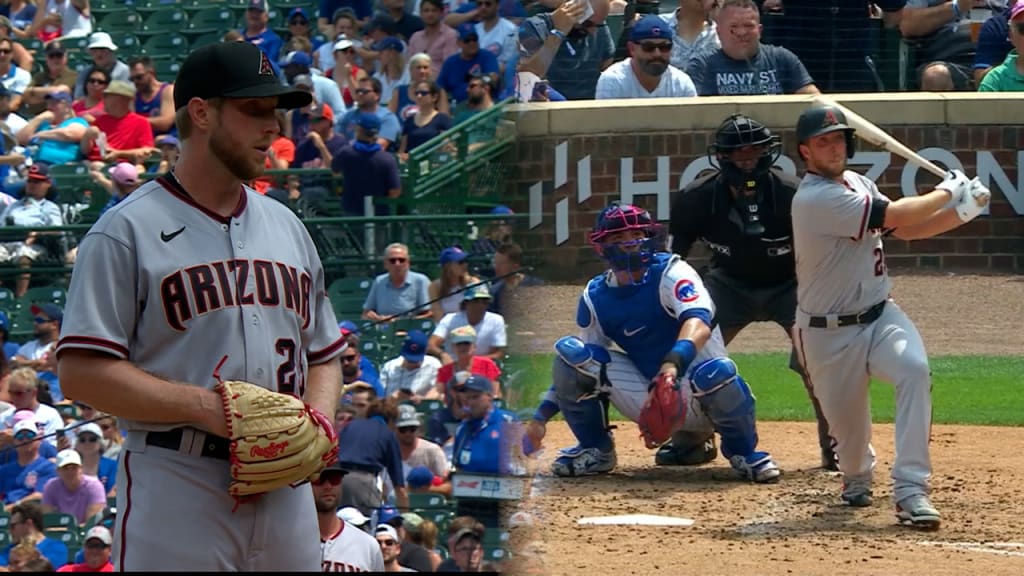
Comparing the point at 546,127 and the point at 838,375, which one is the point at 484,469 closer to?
the point at 838,375

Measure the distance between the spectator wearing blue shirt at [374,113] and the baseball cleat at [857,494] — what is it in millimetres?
4433

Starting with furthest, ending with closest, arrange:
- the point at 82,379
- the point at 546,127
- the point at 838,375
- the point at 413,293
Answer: the point at 546,127 → the point at 413,293 → the point at 838,375 → the point at 82,379

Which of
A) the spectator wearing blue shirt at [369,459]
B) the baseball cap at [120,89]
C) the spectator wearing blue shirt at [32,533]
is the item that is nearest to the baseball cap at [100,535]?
the spectator wearing blue shirt at [32,533]

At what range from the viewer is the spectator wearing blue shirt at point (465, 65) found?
10414 millimetres

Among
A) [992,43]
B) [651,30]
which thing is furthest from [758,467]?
[992,43]

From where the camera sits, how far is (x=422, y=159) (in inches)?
376

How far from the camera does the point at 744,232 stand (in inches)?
277

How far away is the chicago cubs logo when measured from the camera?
648cm

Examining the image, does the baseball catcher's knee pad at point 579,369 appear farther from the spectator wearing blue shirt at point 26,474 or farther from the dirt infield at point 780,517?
the spectator wearing blue shirt at point 26,474

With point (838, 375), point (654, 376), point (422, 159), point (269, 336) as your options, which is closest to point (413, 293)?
point (422, 159)

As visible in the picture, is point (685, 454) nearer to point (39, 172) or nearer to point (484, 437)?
point (484, 437)

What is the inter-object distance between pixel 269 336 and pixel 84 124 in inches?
326

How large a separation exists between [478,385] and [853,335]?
69.3 inches

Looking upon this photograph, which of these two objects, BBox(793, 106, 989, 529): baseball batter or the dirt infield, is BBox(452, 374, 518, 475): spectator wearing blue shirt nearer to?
the dirt infield
